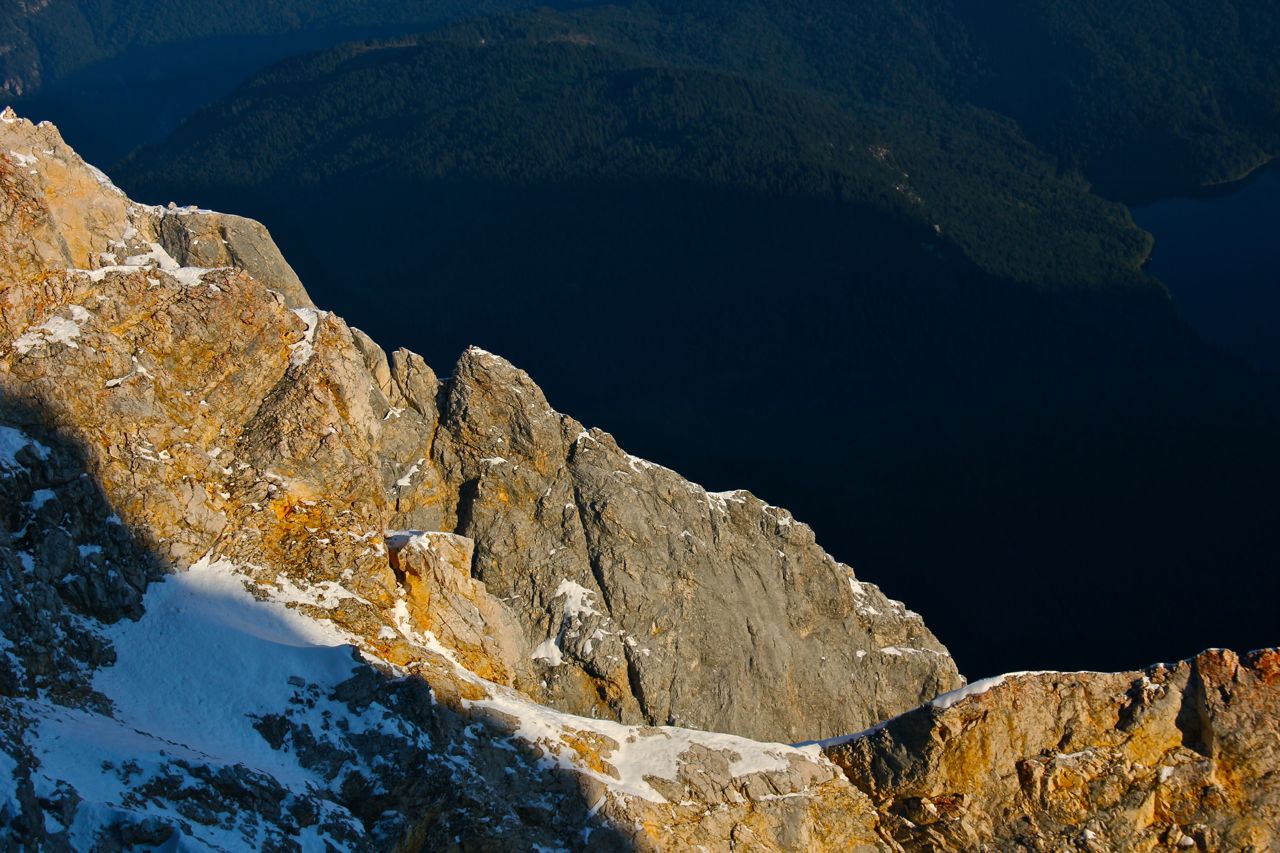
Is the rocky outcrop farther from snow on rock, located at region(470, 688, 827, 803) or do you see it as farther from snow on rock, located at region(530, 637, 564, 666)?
snow on rock, located at region(470, 688, 827, 803)

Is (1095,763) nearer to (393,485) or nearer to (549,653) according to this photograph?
(549,653)

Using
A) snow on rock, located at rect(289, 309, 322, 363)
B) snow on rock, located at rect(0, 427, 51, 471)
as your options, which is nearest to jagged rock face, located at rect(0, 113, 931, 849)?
snow on rock, located at rect(289, 309, 322, 363)

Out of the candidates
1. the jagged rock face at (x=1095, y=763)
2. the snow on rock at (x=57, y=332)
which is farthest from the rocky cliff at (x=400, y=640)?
the snow on rock at (x=57, y=332)

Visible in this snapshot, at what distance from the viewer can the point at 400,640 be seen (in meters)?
67.8

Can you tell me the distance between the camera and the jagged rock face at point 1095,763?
2360 inches

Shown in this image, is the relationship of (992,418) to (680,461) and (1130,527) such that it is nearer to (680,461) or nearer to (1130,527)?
(1130,527)

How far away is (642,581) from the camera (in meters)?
81.9

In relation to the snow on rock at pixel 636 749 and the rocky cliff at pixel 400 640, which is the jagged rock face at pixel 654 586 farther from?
the snow on rock at pixel 636 749

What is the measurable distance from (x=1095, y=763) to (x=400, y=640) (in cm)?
3008

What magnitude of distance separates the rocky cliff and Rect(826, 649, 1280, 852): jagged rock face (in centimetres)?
12

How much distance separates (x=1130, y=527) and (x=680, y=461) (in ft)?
173

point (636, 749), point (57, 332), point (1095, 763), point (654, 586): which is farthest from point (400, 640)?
point (1095, 763)

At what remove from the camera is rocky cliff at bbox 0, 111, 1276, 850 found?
59.2 m

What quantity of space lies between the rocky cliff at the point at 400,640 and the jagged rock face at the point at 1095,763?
0.38 ft
